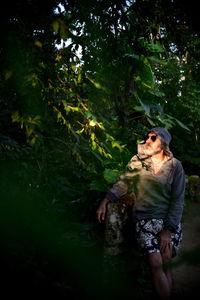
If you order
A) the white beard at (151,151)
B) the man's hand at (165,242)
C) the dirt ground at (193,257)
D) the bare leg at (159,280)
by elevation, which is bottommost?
the dirt ground at (193,257)

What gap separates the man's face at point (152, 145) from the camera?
11.4ft

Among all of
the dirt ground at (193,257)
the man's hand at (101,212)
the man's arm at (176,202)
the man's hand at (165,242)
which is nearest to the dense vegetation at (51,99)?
the man's hand at (101,212)

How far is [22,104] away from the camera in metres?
2.09

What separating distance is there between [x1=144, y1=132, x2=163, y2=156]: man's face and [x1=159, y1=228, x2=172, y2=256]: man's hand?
97 cm

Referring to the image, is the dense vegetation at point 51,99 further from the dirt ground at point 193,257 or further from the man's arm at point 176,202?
the man's arm at point 176,202

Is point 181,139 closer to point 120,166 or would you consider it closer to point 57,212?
point 120,166

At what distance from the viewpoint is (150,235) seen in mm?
3176

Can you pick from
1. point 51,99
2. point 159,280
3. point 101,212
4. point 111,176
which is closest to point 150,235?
point 159,280

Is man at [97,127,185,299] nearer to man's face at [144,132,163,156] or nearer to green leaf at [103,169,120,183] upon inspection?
man's face at [144,132,163,156]

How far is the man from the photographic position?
3.06 meters

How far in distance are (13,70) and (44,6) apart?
45 cm

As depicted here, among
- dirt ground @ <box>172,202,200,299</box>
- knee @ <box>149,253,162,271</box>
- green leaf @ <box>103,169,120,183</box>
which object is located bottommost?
dirt ground @ <box>172,202,200,299</box>

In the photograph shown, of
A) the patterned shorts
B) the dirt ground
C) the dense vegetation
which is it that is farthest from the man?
the dense vegetation

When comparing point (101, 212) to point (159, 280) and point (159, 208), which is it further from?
point (159, 280)
